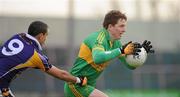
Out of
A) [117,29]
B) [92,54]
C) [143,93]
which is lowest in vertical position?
[143,93]

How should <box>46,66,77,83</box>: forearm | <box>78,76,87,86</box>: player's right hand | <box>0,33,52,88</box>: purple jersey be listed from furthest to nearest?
1. <box>78,76,87,86</box>: player's right hand
2. <box>46,66,77,83</box>: forearm
3. <box>0,33,52,88</box>: purple jersey

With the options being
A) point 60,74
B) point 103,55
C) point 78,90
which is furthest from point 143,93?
point 60,74

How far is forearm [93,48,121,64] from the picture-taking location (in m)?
9.38

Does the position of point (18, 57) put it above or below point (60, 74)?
above

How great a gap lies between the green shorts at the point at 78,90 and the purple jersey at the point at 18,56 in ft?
3.96

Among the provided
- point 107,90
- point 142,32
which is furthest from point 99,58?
point 142,32

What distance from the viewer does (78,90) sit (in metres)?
9.98

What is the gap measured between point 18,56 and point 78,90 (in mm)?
1553

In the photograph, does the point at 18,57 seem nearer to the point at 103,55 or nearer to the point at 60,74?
the point at 60,74

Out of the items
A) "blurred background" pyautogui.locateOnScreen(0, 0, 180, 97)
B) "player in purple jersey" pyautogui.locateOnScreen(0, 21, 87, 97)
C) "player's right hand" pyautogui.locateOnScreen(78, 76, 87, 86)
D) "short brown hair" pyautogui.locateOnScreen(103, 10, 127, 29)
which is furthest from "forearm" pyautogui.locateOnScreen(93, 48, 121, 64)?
"blurred background" pyautogui.locateOnScreen(0, 0, 180, 97)

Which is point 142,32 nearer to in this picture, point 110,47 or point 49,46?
point 49,46

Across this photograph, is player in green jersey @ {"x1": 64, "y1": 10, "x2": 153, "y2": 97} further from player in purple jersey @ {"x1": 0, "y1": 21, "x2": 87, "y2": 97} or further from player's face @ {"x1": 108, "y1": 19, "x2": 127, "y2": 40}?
player in purple jersey @ {"x1": 0, "y1": 21, "x2": 87, "y2": 97}

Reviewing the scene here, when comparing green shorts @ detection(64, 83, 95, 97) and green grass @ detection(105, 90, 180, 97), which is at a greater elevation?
green shorts @ detection(64, 83, 95, 97)

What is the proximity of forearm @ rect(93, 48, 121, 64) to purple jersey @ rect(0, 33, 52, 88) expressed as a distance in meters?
0.85
